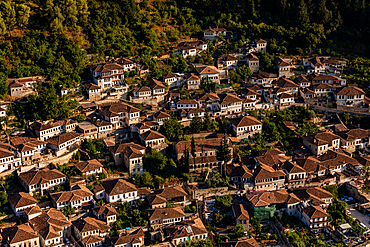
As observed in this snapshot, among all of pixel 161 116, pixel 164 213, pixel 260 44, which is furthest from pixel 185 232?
pixel 260 44

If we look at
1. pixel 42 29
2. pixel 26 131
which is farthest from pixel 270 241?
pixel 42 29

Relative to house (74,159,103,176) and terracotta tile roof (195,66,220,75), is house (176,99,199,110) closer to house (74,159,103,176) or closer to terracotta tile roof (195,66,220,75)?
terracotta tile roof (195,66,220,75)

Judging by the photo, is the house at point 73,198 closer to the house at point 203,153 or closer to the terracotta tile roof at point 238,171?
the house at point 203,153

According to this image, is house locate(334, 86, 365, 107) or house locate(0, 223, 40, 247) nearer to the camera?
house locate(0, 223, 40, 247)

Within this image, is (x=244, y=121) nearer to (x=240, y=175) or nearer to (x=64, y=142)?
(x=240, y=175)

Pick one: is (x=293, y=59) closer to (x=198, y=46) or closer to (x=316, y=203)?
(x=198, y=46)

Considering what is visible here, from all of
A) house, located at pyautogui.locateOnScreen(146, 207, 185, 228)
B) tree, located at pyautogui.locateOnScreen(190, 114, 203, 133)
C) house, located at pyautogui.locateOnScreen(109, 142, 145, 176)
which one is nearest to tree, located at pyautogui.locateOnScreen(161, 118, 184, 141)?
tree, located at pyautogui.locateOnScreen(190, 114, 203, 133)

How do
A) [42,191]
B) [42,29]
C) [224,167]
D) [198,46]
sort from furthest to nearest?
1. [198,46]
2. [42,29]
3. [224,167]
4. [42,191]
